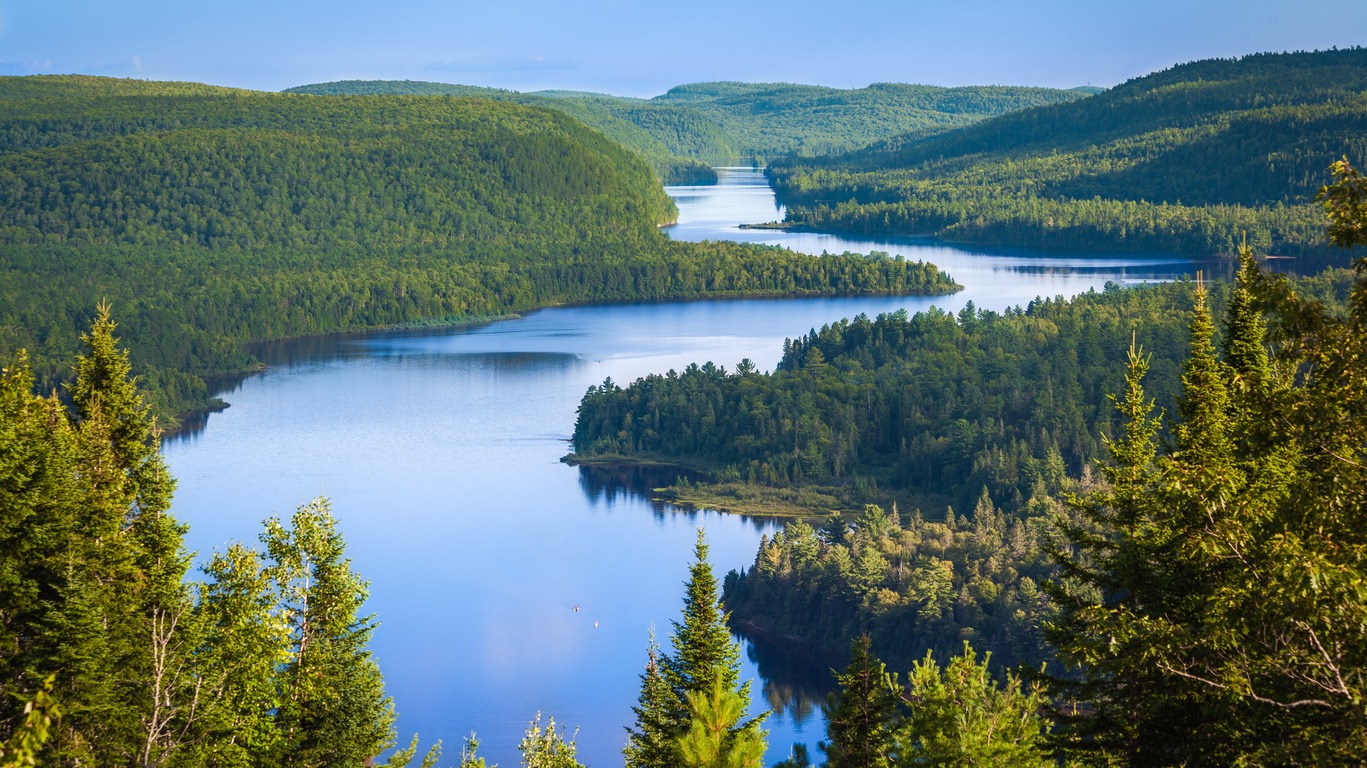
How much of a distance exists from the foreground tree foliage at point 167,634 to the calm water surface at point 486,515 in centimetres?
2198

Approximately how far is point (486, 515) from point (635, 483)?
9813 mm

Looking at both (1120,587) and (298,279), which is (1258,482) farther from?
(298,279)

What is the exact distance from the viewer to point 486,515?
73000mm

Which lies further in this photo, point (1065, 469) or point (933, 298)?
point (933, 298)

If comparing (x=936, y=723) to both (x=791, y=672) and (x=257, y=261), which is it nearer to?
(x=791, y=672)

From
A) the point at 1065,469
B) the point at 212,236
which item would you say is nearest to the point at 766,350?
the point at 1065,469

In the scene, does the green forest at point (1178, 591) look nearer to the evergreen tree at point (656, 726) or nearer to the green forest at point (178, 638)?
the evergreen tree at point (656, 726)

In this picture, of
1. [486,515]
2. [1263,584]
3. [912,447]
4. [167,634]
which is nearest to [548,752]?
[167,634]

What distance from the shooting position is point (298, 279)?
153 m

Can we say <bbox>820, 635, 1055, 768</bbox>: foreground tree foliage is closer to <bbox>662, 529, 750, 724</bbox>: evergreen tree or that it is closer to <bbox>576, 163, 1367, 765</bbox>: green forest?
<bbox>576, 163, 1367, 765</bbox>: green forest

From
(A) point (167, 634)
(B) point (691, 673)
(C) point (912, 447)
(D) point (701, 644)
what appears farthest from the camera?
(C) point (912, 447)

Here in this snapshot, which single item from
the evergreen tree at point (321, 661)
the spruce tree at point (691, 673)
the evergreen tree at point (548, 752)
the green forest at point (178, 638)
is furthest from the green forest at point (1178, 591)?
the evergreen tree at point (321, 661)

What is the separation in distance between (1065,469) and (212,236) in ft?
429

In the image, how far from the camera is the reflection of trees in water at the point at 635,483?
75.0 metres
